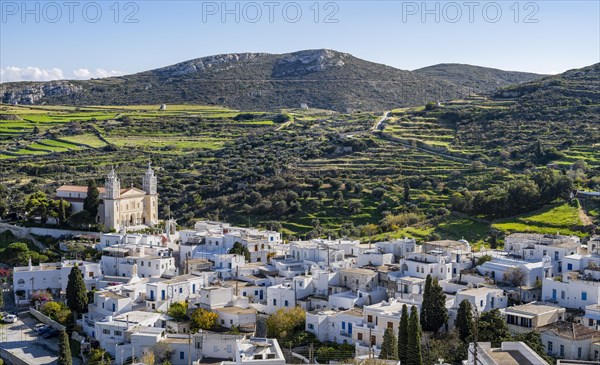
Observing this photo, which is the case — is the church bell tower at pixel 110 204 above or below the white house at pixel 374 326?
above

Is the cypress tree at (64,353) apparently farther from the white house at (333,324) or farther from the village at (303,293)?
the white house at (333,324)

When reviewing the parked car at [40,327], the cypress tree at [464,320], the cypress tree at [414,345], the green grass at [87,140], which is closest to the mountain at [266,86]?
the green grass at [87,140]

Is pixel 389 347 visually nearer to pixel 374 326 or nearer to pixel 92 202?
pixel 374 326

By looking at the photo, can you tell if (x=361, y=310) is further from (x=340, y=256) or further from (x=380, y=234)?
(x=380, y=234)

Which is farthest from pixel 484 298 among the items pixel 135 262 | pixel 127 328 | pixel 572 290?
pixel 135 262

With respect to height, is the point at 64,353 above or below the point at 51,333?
above

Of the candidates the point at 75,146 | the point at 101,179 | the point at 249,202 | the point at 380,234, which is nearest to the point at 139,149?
the point at 75,146

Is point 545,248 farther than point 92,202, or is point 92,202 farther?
point 92,202
